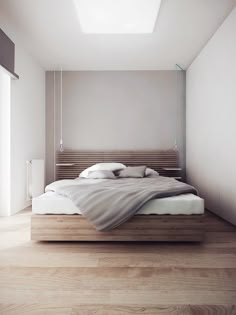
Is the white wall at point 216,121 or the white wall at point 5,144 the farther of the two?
the white wall at point 5,144

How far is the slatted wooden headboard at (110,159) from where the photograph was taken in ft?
18.5

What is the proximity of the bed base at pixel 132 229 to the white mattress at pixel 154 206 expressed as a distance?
0.05 metres

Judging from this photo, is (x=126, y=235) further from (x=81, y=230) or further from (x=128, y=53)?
(x=128, y=53)

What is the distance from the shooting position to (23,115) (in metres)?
4.64

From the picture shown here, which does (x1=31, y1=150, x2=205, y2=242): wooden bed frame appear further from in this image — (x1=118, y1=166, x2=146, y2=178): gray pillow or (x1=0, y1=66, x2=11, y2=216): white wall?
(x1=118, y1=166, x2=146, y2=178): gray pillow

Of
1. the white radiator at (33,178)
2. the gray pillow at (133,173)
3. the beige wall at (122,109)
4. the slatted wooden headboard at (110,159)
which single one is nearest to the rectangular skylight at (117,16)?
the beige wall at (122,109)

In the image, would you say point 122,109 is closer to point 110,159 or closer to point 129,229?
point 110,159

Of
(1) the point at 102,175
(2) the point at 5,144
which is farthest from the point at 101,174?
(2) the point at 5,144

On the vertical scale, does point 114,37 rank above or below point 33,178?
above

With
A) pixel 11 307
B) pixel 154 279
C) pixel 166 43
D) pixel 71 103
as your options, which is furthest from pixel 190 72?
pixel 11 307

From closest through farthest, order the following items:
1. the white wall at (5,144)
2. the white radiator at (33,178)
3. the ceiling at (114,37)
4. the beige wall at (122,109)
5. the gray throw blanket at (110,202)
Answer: the gray throw blanket at (110,202)
the ceiling at (114,37)
the white wall at (5,144)
the white radiator at (33,178)
the beige wall at (122,109)

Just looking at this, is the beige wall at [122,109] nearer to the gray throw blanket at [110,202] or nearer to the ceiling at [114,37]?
the ceiling at [114,37]

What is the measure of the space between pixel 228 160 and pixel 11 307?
287 centimetres

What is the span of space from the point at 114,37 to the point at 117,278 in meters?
3.21
